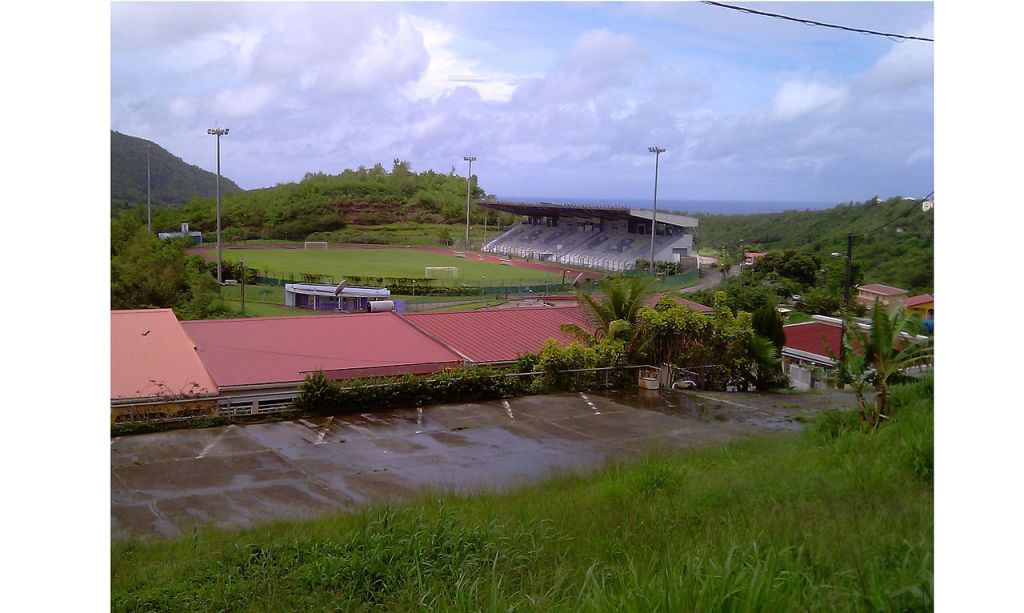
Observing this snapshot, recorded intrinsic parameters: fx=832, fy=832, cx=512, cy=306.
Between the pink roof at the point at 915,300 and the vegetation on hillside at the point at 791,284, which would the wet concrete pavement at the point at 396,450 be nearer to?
the pink roof at the point at 915,300

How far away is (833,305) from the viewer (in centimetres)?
1922

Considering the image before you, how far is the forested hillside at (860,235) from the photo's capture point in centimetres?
707

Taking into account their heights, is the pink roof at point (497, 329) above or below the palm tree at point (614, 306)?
below

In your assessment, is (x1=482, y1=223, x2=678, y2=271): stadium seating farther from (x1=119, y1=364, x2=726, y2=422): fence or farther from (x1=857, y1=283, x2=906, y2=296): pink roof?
(x1=857, y1=283, x2=906, y2=296): pink roof

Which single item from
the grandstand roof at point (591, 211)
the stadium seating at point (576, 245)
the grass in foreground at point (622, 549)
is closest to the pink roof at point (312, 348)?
the grass in foreground at point (622, 549)

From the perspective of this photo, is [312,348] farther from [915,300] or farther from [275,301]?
[275,301]

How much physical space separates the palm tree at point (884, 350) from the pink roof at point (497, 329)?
620cm

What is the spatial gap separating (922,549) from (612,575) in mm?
923

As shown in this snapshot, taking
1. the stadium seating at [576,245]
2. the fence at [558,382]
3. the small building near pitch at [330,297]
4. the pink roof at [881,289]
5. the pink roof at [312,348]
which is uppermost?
the stadium seating at [576,245]

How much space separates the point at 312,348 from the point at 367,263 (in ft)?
95.0

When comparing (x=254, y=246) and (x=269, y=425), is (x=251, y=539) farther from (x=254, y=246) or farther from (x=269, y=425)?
(x=254, y=246)

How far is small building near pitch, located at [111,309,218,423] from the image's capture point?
8.71 metres

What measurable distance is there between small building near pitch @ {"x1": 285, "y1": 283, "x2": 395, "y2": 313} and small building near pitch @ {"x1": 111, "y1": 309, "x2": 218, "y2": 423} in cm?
1118
